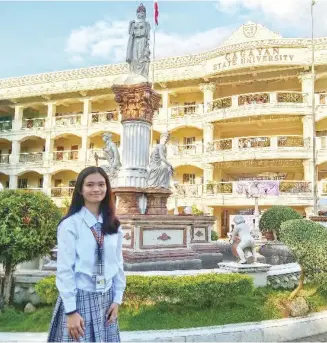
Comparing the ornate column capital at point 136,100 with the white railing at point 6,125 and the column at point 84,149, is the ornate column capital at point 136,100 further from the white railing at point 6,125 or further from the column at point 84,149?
the white railing at point 6,125

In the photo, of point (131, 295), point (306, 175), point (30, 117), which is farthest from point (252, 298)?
point (30, 117)

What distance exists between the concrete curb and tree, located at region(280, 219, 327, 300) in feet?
1.72

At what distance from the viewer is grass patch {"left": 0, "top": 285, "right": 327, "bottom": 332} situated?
→ 5.22 m

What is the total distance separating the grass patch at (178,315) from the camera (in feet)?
17.1

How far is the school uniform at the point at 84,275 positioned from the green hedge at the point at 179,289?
2.74 metres

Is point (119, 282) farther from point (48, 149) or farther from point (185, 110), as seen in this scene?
point (48, 149)

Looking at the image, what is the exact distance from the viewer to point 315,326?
5633 mm

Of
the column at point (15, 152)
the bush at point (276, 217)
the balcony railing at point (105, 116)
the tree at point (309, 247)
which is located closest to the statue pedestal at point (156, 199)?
the tree at point (309, 247)

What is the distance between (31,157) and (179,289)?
94.8 ft

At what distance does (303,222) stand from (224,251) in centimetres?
809

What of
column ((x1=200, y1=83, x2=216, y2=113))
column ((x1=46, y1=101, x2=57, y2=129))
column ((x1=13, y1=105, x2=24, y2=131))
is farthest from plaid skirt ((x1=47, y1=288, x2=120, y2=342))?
column ((x1=13, y1=105, x2=24, y2=131))

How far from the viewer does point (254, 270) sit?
6.68m

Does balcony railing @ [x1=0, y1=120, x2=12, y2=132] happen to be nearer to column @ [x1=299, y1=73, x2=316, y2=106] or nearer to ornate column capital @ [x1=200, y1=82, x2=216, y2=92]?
ornate column capital @ [x1=200, y1=82, x2=216, y2=92]

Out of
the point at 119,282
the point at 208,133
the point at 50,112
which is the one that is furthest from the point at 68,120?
the point at 119,282
